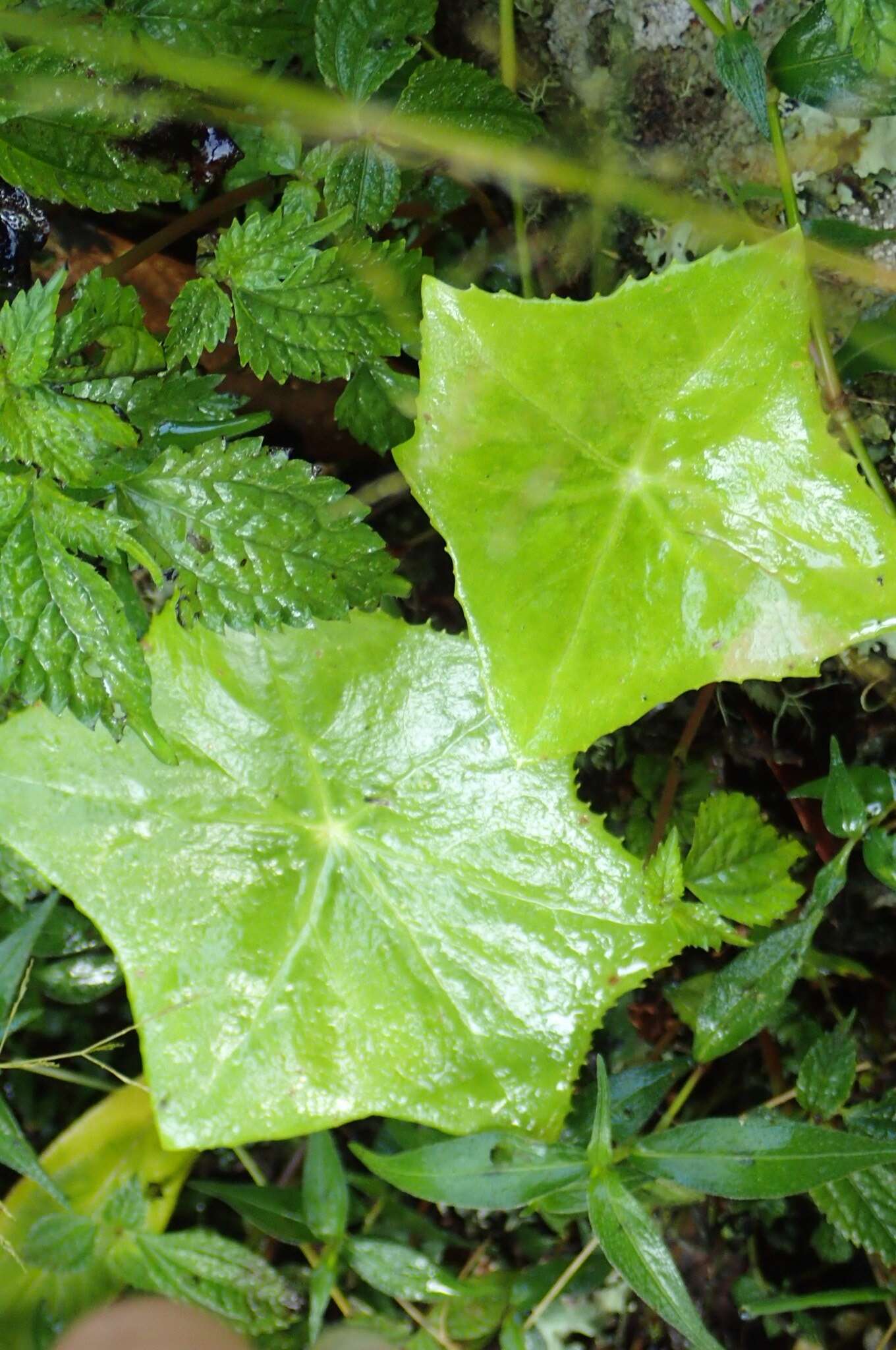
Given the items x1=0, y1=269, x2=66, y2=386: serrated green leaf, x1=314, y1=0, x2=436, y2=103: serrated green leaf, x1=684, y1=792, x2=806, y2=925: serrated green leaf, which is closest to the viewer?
x1=0, y1=269, x2=66, y2=386: serrated green leaf

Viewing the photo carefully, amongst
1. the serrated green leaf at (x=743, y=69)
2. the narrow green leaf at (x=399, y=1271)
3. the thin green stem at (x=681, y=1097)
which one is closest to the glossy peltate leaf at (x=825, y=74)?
the serrated green leaf at (x=743, y=69)

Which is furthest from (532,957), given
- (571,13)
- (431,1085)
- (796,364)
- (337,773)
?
(571,13)

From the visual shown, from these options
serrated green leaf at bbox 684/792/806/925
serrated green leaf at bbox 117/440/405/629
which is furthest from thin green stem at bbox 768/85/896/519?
serrated green leaf at bbox 117/440/405/629

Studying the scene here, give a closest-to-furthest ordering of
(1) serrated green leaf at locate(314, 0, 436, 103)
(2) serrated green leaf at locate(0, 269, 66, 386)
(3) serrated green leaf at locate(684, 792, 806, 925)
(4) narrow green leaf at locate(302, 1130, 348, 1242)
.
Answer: (2) serrated green leaf at locate(0, 269, 66, 386)
(1) serrated green leaf at locate(314, 0, 436, 103)
(3) serrated green leaf at locate(684, 792, 806, 925)
(4) narrow green leaf at locate(302, 1130, 348, 1242)

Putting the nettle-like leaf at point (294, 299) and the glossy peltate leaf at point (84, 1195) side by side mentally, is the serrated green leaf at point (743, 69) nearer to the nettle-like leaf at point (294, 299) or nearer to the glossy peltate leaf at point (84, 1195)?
the nettle-like leaf at point (294, 299)

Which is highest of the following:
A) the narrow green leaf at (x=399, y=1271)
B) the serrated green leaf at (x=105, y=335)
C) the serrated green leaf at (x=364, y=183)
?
the serrated green leaf at (x=364, y=183)

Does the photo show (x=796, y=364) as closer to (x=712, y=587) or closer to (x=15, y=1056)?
(x=712, y=587)

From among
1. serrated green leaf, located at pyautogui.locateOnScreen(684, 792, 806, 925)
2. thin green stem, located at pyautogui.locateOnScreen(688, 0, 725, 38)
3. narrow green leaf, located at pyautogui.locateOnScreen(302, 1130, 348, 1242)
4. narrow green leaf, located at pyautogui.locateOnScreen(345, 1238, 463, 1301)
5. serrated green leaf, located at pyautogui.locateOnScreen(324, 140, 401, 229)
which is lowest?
narrow green leaf, located at pyautogui.locateOnScreen(345, 1238, 463, 1301)

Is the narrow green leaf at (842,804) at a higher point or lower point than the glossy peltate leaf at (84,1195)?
higher

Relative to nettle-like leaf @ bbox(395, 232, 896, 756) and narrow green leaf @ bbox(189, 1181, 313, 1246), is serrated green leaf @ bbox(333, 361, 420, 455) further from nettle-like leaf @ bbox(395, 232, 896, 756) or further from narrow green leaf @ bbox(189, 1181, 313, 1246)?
narrow green leaf @ bbox(189, 1181, 313, 1246)
